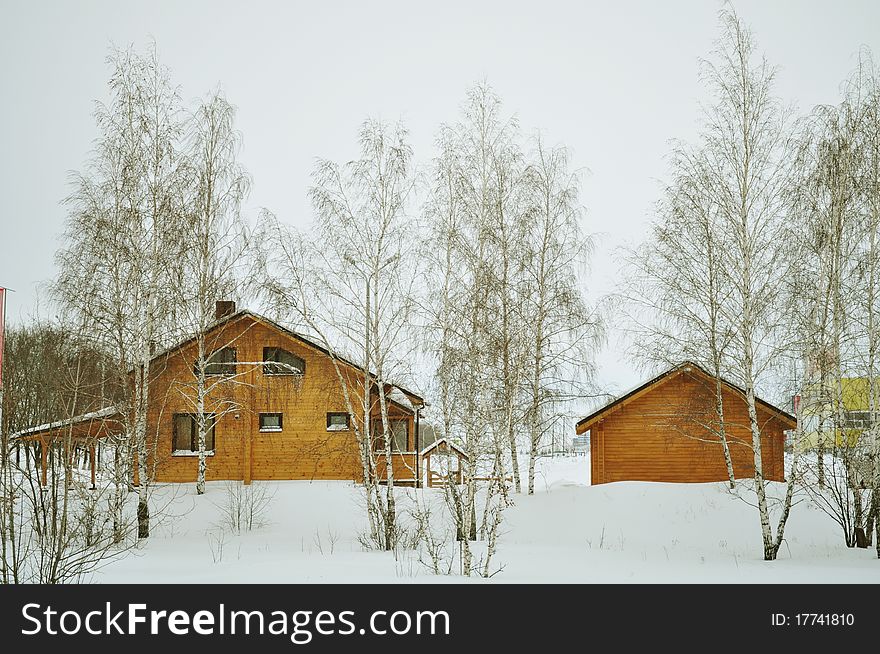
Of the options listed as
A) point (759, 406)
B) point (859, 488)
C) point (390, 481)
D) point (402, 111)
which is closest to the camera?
point (859, 488)

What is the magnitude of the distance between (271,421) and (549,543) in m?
11.2

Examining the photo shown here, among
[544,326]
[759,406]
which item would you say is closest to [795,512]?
[759,406]

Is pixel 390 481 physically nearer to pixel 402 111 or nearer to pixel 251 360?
pixel 402 111

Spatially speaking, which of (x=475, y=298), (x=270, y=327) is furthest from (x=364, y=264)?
(x=270, y=327)

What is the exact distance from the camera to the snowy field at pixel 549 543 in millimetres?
12664

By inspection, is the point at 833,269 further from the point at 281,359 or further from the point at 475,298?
the point at 281,359

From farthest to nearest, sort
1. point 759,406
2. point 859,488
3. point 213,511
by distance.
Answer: point 759,406 < point 213,511 < point 859,488

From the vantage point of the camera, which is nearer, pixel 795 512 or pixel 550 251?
pixel 795 512

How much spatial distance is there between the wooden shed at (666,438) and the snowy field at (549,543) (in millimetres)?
2691

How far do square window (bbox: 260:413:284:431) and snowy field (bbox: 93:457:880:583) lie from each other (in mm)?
1963

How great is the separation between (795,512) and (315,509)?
11.9 meters

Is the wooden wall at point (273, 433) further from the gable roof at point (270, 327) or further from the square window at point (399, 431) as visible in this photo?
the square window at point (399, 431)

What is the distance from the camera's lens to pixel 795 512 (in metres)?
18.9

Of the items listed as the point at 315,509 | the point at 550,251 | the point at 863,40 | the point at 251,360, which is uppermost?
the point at 863,40
